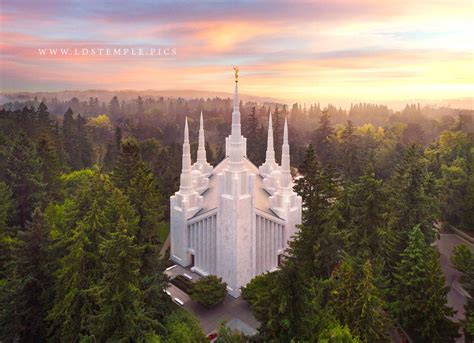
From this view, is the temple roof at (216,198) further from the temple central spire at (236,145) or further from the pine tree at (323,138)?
the pine tree at (323,138)

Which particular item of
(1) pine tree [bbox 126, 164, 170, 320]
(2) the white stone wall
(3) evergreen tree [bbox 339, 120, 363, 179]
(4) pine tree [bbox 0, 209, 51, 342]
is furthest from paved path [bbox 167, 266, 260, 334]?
(3) evergreen tree [bbox 339, 120, 363, 179]

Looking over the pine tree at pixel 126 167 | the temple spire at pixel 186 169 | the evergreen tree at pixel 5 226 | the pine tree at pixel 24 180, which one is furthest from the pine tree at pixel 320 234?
the pine tree at pixel 24 180

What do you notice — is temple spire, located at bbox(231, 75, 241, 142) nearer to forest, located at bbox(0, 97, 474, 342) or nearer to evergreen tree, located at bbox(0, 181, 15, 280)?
forest, located at bbox(0, 97, 474, 342)

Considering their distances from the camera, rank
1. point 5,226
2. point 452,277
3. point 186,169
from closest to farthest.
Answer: point 5,226 < point 452,277 < point 186,169

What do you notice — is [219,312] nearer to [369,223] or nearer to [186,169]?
[369,223]

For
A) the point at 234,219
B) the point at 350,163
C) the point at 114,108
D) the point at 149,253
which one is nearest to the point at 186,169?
the point at 234,219
